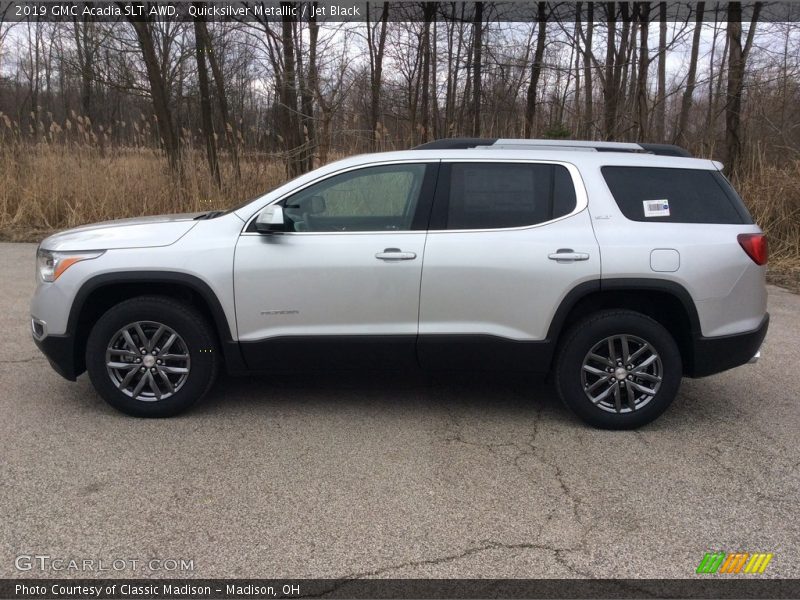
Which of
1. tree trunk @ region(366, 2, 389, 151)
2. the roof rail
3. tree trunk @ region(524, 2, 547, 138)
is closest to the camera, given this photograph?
the roof rail

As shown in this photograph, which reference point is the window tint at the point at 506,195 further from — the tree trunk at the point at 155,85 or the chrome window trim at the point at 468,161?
the tree trunk at the point at 155,85

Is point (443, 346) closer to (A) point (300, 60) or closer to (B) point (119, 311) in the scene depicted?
(B) point (119, 311)

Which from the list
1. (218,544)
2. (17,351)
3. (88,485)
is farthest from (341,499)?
(17,351)

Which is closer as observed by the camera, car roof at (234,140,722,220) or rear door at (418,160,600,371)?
rear door at (418,160,600,371)

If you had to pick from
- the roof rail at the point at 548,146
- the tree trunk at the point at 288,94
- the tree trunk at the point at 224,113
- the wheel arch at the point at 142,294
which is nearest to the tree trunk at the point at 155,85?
the tree trunk at the point at 224,113

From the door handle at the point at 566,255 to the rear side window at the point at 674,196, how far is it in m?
0.42

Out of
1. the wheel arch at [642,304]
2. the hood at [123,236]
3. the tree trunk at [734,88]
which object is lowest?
the wheel arch at [642,304]

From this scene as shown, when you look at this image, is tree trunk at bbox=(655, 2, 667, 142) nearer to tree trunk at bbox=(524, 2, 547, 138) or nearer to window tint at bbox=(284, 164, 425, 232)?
tree trunk at bbox=(524, 2, 547, 138)

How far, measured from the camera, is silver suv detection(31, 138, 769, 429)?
4.30 m

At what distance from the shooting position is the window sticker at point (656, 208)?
4402 mm

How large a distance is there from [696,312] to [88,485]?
144 inches

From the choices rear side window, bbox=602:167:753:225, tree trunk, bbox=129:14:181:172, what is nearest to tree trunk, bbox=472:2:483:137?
tree trunk, bbox=129:14:181:172

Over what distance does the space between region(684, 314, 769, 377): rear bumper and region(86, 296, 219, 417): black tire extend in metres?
3.08

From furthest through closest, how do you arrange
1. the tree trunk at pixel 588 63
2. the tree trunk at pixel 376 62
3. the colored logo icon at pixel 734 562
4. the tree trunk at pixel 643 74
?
the tree trunk at pixel 588 63, the tree trunk at pixel 376 62, the tree trunk at pixel 643 74, the colored logo icon at pixel 734 562
